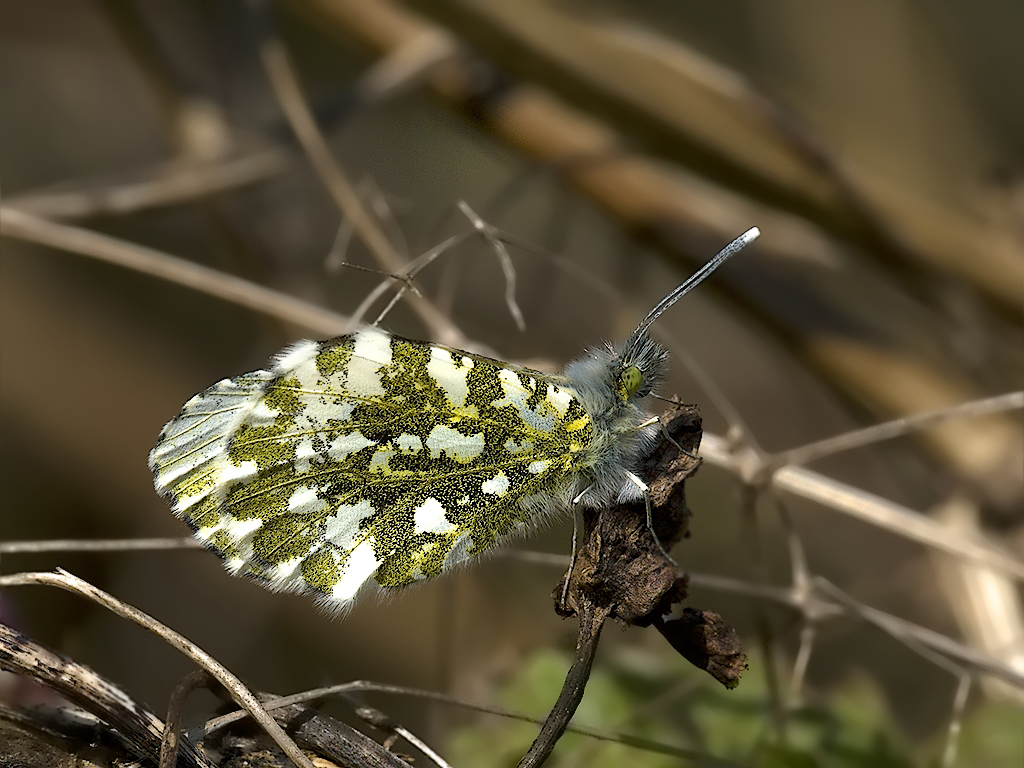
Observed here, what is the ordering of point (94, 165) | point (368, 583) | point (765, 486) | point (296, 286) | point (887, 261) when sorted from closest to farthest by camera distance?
point (368, 583) → point (765, 486) → point (887, 261) → point (296, 286) → point (94, 165)

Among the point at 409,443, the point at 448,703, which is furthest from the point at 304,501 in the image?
the point at 448,703

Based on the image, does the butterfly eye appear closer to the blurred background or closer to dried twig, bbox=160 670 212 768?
the blurred background

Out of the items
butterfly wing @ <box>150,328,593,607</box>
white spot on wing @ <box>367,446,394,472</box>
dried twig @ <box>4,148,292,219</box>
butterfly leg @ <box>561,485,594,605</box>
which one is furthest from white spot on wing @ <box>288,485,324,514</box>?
dried twig @ <box>4,148,292,219</box>

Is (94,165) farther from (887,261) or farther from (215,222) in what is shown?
(887,261)

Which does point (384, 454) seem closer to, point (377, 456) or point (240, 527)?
point (377, 456)

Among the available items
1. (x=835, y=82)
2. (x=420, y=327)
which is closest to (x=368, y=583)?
(x=420, y=327)

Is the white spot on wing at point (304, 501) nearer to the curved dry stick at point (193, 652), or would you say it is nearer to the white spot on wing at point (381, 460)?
the white spot on wing at point (381, 460)

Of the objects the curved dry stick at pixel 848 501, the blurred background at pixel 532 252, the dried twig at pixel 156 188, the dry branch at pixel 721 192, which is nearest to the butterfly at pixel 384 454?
the curved dry stick at pixel 848 501
